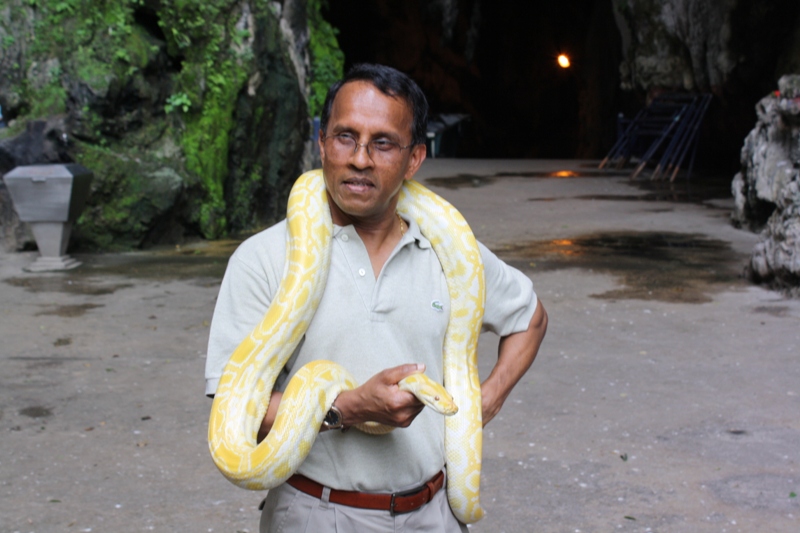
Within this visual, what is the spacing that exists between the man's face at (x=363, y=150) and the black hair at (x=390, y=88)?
0.01 metres

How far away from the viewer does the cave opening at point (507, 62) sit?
92.9 feet

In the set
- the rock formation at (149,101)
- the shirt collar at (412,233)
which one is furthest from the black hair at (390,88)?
the rock formation at (149,101)

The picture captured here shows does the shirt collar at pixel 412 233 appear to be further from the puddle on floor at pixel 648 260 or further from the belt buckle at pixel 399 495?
the puddle on floor at pixel 648 260

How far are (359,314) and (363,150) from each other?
15.5 inches

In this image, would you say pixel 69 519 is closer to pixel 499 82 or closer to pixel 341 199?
pixel 341 199

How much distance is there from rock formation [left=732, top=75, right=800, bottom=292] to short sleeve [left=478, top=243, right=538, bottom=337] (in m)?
6.39

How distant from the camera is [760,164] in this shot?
11.2m

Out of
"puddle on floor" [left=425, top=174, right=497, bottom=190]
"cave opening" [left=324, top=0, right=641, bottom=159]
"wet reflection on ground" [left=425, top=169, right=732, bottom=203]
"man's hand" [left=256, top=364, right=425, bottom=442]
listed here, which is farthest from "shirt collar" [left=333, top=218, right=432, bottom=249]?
"cave opening" [left=324, top=0, right=641, bottom=159]

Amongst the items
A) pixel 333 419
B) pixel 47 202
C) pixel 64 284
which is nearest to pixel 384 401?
pixel 333 419

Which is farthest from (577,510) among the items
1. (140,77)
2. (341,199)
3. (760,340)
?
(140,77)

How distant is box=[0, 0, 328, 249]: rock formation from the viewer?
1124cm

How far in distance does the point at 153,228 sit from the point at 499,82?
81.1 feet

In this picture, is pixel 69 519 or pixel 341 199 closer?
pixel 341 199

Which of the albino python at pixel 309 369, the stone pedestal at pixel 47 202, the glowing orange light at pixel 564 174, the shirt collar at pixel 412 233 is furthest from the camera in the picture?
the glowing orange light at pixel 564 174
